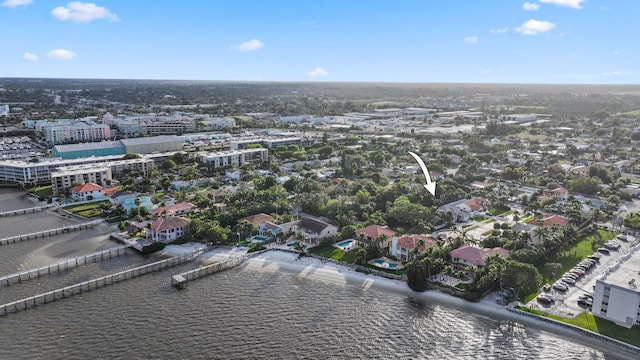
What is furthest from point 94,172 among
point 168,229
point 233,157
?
point 168,229

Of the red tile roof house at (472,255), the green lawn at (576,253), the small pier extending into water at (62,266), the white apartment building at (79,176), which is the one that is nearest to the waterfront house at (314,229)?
the red tile roof house at (472,255)

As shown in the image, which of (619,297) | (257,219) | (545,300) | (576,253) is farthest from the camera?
(257,219)

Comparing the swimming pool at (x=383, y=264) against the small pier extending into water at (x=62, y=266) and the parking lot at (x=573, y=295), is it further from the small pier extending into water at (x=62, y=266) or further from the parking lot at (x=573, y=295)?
the small pier extending into water at (x=62, y=266)

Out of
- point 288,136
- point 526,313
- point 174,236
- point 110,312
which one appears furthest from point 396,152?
point 110,312

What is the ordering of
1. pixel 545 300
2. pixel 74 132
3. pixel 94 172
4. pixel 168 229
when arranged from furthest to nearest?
pixel 74 132 < pixel 94 172 < pixel 168 229 < pixel 545 300

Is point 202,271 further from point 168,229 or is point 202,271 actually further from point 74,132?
point 74,132

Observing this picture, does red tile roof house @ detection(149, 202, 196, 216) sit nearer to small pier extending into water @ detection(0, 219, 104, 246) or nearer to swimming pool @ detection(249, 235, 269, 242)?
small pier extending into water @ detection(0, 219, 104, 246)

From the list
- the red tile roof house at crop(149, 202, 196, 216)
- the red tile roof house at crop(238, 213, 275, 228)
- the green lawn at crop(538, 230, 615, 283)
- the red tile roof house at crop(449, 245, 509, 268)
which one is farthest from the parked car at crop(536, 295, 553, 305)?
the red tile roof house at crop(149, 202, 196, 216)
